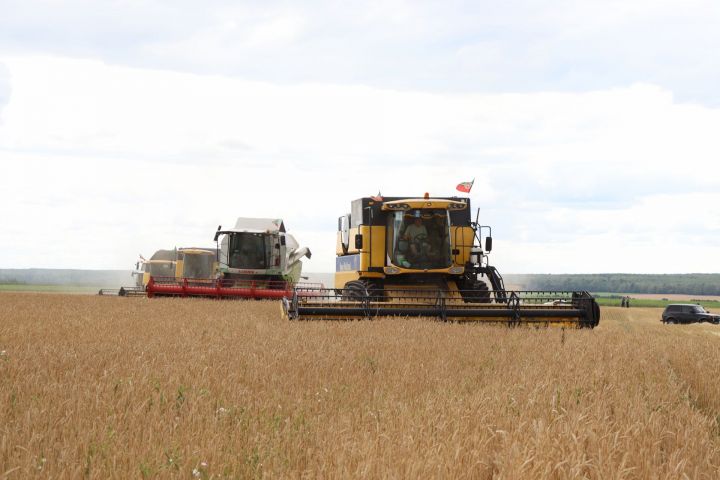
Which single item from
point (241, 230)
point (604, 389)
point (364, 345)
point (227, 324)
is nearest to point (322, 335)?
point (364, 345)

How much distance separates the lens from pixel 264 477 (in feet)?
12.2

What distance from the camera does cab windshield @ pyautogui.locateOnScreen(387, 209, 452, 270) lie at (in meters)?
17.1

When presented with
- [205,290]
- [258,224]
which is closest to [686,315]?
[258,224]

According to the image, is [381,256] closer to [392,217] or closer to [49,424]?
[392,217]

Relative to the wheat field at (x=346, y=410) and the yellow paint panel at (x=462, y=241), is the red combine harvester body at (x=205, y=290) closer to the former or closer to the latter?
the yellow paint panel at (x=462, y=241)

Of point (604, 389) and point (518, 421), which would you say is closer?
point (518, 421)

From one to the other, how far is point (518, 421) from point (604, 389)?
183 cm

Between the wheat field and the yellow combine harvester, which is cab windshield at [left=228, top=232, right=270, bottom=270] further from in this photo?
the wheat field

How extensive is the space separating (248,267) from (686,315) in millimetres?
20981

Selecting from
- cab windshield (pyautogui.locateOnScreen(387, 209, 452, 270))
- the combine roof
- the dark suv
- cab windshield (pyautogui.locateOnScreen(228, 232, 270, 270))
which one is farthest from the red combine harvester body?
the dark suv

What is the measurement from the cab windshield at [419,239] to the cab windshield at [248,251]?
477 inches

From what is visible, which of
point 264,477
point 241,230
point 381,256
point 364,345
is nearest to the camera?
point 264,477

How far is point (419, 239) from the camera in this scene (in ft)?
56.7

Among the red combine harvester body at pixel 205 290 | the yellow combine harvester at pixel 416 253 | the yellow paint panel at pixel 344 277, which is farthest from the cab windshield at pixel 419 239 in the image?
the red combine harvester body at pixel 205 290
